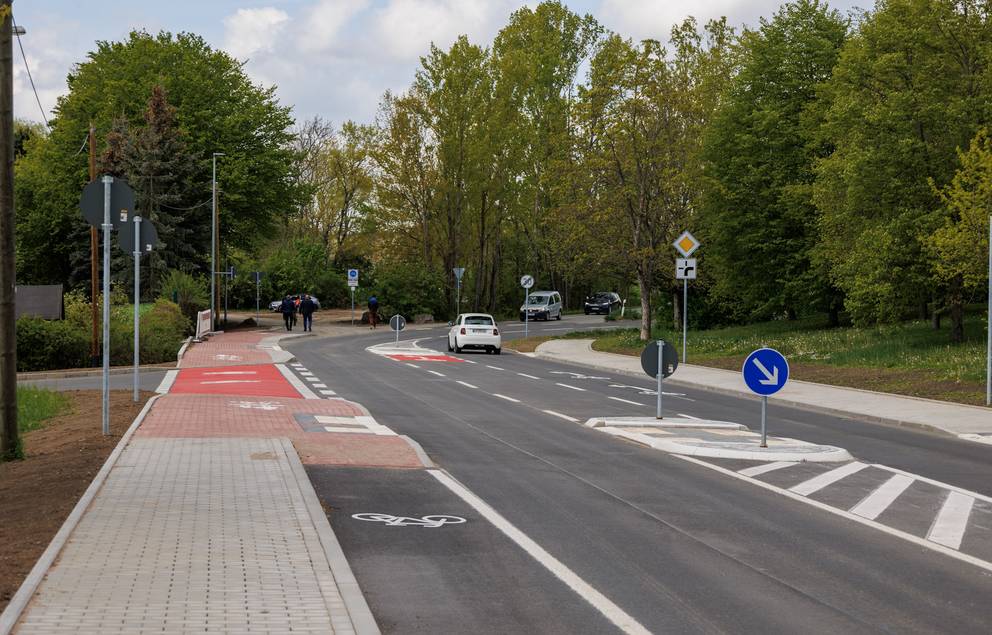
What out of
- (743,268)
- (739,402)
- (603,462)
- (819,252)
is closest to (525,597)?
(603,462)

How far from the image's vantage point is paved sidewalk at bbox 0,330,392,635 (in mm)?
5555

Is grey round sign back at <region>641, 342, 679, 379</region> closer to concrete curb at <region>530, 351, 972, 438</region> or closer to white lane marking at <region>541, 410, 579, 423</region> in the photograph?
white lane marking at <region>541, 410, 579, 423</region>

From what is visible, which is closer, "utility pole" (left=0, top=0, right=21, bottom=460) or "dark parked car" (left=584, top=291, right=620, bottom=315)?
"utility pole" (left=0, top=0, right=21, bottom=460)

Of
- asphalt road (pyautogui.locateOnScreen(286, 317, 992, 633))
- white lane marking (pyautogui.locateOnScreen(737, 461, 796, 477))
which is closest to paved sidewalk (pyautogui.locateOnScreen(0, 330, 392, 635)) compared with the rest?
asphalt road (pyautogui.locateOnScreen(286, 317, 992, 633))

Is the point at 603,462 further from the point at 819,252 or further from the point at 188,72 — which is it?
the point at 188,72

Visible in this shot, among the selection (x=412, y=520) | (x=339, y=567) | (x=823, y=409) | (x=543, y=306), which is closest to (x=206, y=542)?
(x=339, y=567)

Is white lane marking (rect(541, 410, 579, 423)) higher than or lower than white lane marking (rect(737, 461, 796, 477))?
higher

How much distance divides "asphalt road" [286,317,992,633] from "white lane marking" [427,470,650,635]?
7 centimetres

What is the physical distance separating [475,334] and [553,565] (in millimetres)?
31769

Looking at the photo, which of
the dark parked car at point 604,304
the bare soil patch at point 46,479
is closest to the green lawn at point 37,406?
the bare soil patch at point 46,479

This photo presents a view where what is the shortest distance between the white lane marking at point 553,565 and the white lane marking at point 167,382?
12201 mm

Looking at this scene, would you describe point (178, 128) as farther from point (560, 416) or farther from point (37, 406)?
point (560, 416)

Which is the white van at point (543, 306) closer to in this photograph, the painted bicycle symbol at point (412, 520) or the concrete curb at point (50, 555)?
the concrete curb at point (50, 555)

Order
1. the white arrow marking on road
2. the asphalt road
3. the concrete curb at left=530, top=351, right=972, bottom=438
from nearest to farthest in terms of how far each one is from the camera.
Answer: the asphalt road
the white arrow marking on road
the concrete curb at left=530, top=351, right=972, bottom=438
